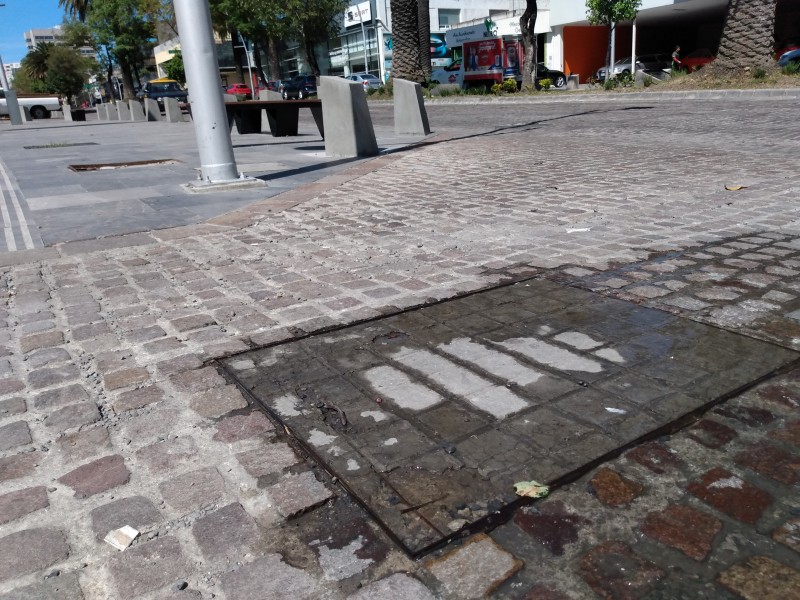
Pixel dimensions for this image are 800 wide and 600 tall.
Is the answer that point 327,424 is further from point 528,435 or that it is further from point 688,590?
point 688,590

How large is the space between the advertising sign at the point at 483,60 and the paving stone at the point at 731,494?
106ft

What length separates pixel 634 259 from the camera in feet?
14.6

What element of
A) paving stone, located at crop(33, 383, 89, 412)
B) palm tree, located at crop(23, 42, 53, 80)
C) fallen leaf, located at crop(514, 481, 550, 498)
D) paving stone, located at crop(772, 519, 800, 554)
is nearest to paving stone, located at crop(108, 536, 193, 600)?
fallen leaf, located at crop(514, 481, 550, 498)

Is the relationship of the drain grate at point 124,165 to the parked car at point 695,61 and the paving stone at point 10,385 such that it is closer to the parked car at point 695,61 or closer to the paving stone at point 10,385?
the paving stone at point 10,385

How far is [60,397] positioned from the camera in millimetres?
2857

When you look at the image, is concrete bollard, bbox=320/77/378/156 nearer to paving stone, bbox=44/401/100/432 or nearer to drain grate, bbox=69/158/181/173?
drain grate, bbox=69/158/181/173

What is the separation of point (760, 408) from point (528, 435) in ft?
2.96

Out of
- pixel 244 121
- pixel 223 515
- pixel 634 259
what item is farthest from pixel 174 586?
pixel 244 121

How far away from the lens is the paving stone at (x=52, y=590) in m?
1.77

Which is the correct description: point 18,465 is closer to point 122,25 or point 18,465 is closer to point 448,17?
point 122,25

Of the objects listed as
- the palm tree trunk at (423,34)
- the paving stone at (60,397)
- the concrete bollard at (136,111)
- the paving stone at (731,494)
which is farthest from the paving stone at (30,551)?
the palm tree trunk at (423,34)

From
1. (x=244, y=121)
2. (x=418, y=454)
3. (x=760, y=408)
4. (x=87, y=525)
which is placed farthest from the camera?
(x=244, y=121)

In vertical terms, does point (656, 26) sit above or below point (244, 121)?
above

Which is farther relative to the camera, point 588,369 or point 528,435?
point 588,369
